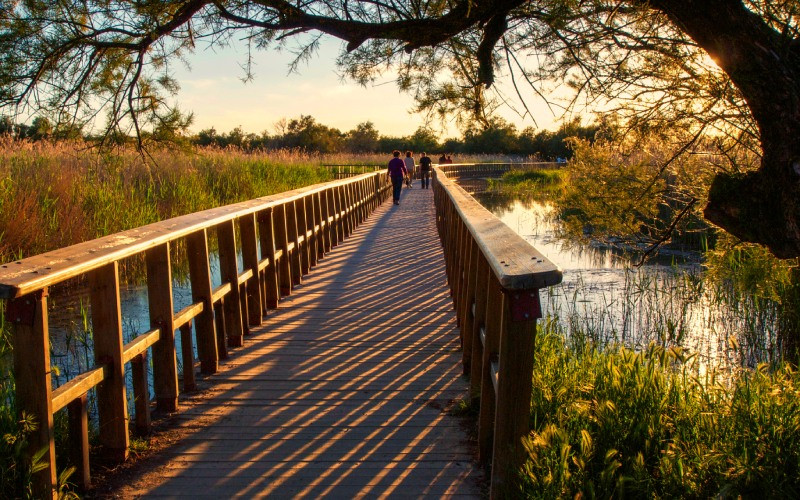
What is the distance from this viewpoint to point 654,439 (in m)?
3.60

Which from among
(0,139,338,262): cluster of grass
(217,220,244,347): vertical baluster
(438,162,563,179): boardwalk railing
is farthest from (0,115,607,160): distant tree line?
(217,220,244,347): vertical baluster

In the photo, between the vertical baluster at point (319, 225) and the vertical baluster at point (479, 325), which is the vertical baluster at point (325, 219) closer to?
the vertical baluster at point (319, 225)

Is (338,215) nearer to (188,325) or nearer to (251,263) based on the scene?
(251,263)

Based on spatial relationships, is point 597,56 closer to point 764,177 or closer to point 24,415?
point 764,177

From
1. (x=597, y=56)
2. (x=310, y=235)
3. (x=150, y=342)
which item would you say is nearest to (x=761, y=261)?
(x=597, y=56)

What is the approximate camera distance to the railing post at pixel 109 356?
358cm

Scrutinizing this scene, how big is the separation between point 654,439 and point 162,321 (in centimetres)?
263

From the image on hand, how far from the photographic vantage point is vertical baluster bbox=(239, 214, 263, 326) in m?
6.07

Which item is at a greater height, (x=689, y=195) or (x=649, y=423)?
(x=689, y=195)

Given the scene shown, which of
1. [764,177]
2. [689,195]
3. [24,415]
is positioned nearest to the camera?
[24,415]

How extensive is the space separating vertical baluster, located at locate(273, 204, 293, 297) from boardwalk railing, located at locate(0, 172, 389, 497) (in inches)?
0.4

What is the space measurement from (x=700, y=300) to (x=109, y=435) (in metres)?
8.15

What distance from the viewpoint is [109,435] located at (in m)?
3.58

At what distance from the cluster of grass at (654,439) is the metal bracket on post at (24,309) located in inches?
74.8
